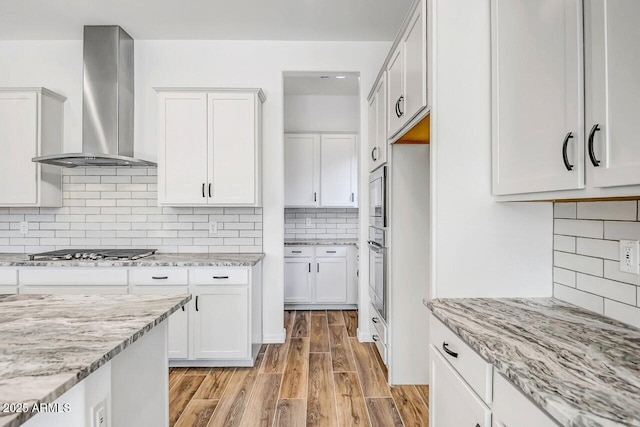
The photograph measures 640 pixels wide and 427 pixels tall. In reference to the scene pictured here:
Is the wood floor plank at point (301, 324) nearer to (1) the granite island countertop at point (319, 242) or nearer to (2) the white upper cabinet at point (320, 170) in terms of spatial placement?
(1) the granite island countertop at point (319, 242)

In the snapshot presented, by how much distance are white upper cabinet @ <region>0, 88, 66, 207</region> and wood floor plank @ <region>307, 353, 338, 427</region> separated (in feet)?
8.92

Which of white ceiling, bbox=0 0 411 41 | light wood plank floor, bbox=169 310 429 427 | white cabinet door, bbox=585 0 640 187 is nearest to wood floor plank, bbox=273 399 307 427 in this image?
light wood plank floor, bbox=169 310 429 427

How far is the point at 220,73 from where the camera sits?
11.4 ft

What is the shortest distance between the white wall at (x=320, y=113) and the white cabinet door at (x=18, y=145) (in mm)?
2797

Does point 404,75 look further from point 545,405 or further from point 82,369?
point 82,369

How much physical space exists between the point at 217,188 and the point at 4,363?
2280 mm

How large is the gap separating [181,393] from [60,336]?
5.49ft

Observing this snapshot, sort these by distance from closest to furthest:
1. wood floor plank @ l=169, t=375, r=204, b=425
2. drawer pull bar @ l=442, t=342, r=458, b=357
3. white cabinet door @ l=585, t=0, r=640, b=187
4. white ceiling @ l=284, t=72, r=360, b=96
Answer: white cabinet door @ l=585, t=0, r=640, b=187 < drawer pull bar @ l=442, t=342, r=458, b=357 < wood floor plank @ l=169, t=375, r=204, b=425 < white ceiling @ l=284, t=72, r=360, b=96

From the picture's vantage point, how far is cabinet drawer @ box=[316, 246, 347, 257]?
464cm

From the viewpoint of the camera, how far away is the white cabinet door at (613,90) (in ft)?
3.04

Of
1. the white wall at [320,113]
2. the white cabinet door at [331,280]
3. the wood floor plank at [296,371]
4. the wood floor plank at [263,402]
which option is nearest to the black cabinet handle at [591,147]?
the wood floor plank at [263,402]

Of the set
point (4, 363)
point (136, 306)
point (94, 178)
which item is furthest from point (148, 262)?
point (4, 363)

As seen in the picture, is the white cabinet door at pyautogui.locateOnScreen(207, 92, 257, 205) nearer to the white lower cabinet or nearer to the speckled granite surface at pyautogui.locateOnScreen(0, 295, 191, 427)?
the speckled granite surface at pyautogui.locateOnScreen(0, 295, 191, 427)

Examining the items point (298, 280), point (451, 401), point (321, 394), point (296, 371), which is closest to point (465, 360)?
point (451, 401)
